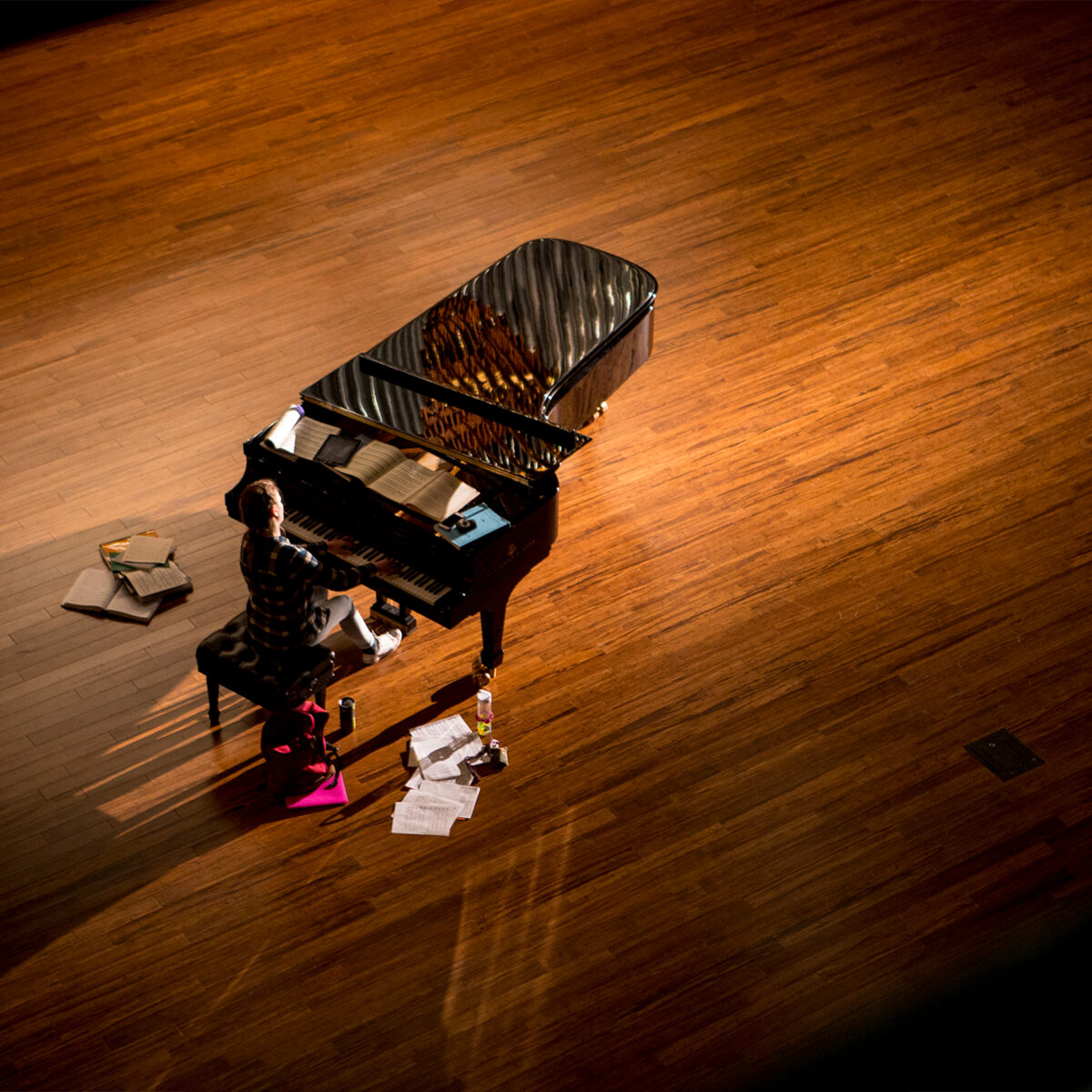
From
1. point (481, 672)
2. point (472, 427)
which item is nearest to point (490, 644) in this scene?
point (481, 672)

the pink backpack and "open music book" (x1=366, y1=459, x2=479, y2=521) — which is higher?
"open music book" (x1=366, y1=459, x2=479, y2=521)

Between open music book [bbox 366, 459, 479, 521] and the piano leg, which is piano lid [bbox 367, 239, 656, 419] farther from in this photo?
the piano leg

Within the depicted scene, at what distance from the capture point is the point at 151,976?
151 inches

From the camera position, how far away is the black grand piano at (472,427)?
13.9 ft

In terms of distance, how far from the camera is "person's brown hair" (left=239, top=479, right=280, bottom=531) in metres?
3.90

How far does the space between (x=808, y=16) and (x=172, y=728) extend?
6.41 meters

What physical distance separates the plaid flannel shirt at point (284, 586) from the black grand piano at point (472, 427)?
21 centimetres

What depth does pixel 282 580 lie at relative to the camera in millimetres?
4000

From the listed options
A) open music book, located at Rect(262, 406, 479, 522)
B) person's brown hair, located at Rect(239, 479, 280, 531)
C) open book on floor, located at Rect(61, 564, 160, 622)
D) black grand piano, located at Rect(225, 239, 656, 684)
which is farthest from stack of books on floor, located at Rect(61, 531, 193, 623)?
person's brown hair, located at Rect(239, 479, 280, 531)

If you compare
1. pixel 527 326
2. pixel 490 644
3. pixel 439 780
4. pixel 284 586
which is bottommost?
pixel 439 780

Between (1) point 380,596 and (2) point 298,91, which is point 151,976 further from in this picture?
(2) point 298,91

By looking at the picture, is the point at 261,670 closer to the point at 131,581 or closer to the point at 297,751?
the point at 297,751

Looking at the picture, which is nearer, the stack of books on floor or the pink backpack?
the pink backpack

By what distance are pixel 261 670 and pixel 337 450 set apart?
0.81 meters
